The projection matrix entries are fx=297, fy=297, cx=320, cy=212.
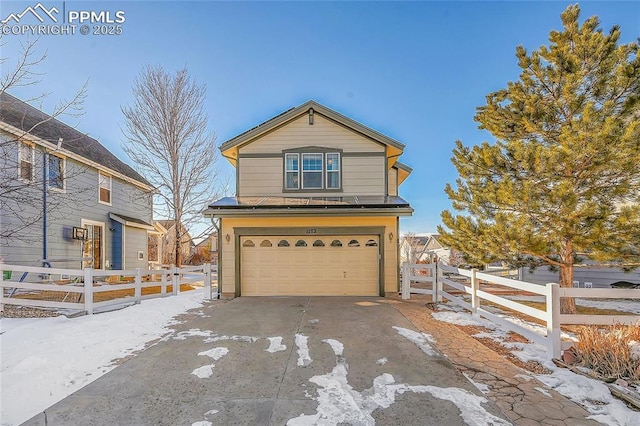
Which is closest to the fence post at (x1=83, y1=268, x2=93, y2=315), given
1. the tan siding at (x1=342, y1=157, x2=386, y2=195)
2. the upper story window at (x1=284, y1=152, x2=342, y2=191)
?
the upper story window at (x1=284, y1=152, x2=342, y2=191)

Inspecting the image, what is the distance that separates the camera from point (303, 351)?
15.8 ft

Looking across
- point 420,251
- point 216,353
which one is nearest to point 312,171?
point 216,353

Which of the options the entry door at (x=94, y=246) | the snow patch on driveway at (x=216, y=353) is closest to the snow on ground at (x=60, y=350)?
the snow patch on driveway at (x=216, y=353)

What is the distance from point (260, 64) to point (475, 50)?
8.51 meters

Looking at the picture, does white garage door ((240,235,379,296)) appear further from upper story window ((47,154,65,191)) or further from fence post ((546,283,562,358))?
fence post ((546,283,562,358))

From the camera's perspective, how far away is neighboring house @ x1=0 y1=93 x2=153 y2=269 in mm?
9227

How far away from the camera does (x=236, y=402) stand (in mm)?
3264

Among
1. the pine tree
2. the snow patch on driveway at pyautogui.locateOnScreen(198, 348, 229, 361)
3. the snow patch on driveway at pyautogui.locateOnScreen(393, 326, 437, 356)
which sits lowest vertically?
the snow patch on driveway at pyautogui.locateOnScreen(393, 326, 437, 356)

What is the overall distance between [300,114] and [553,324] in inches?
379

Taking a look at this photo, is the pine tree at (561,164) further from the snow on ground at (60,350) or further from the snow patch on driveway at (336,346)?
the snow on ground at (60,350)

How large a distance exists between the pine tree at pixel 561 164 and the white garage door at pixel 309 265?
3487mm

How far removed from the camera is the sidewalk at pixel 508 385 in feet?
9.75

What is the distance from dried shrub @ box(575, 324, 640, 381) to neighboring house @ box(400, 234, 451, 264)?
2024 centimetres

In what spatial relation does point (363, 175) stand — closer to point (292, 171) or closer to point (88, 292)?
point (292, 171)
